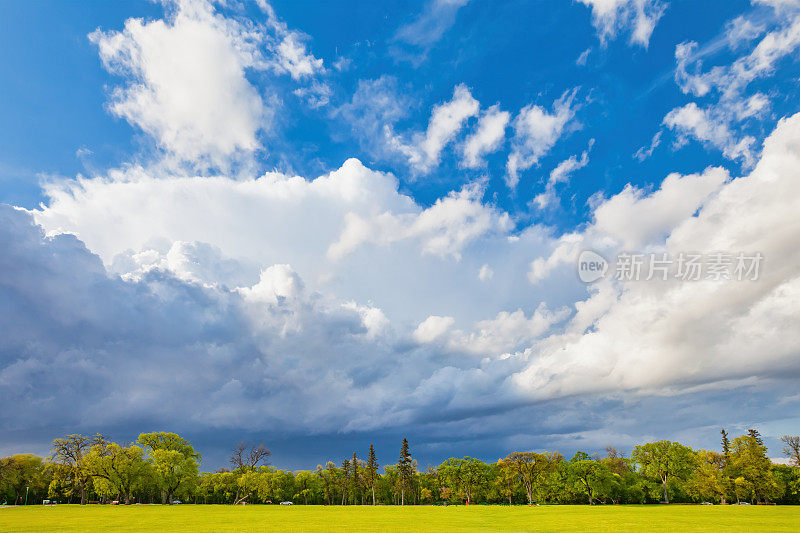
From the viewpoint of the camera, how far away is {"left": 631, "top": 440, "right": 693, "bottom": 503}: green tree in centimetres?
11012

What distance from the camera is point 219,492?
423 ft

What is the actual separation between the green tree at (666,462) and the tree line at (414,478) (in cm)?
24

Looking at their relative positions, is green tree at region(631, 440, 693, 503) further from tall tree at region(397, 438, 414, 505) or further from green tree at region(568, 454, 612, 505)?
tall tree at region(397, 438, 414, 505)

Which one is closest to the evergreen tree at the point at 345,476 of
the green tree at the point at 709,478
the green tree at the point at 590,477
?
the green tree at the point at 590,477

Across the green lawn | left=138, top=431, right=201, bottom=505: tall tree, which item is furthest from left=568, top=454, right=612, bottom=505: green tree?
left=138, top=431, right=201, bottom=505: tall tree

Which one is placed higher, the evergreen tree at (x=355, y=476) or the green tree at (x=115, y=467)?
the green tree at (x=115, y=467)

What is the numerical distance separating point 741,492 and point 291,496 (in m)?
116

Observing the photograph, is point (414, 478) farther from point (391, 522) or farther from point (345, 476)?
point (391, 522)

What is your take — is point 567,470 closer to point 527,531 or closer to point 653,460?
point 653,460

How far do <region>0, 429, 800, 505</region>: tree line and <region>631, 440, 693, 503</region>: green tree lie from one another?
0.78ft

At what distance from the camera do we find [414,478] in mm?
136125

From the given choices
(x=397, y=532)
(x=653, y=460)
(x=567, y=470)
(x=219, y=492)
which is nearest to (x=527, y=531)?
(x=397, y=532)

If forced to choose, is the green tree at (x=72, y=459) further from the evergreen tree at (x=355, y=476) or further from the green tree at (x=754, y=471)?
the green tree at (x=754, y=471)

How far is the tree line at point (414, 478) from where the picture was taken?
95062mm
